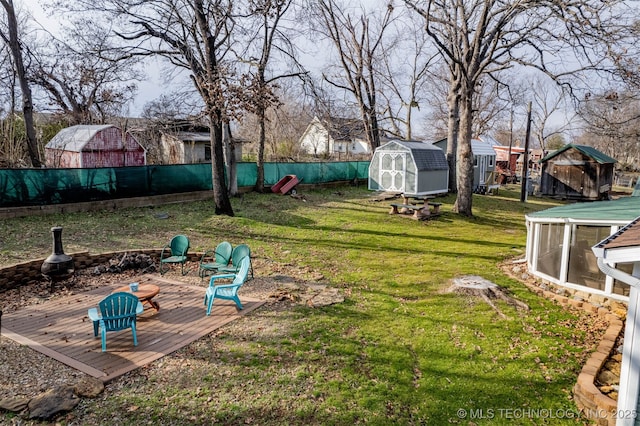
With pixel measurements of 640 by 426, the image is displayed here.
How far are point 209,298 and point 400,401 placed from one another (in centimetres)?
355

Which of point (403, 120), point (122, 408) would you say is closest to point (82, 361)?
point (122, 408)

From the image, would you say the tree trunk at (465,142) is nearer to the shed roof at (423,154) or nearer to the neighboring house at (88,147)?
the shed roof at (423,154)

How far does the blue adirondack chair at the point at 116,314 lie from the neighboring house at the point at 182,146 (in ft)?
62.2

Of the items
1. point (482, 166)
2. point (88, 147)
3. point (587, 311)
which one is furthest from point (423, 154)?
point (88, 147)

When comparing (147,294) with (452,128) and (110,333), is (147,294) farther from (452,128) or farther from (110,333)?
(452,128)

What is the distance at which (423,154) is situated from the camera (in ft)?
62.0

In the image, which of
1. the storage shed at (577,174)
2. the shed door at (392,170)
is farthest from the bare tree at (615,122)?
the shed door at (392,170)

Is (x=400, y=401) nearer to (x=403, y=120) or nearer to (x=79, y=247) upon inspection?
(x=79, y=247)

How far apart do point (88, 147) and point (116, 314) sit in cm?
1507

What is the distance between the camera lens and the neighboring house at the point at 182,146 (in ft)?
79.2

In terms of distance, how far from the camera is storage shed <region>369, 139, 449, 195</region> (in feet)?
59.8

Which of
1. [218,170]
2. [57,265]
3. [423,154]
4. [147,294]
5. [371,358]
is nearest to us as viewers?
[371,358]

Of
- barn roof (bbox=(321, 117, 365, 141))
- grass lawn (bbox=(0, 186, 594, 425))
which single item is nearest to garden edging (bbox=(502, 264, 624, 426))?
grass lawn (bbox=(0, 186, 594, 425))

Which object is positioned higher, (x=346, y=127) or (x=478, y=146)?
(x=346, y=127)
